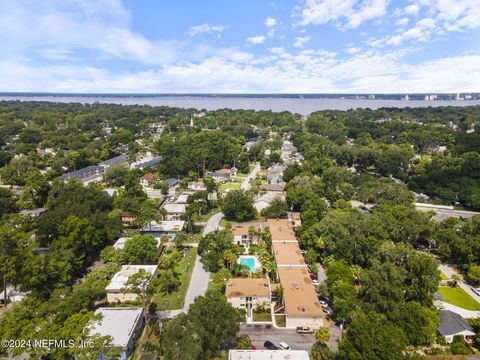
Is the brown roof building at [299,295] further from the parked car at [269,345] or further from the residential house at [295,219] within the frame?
the residential house at [295,219]

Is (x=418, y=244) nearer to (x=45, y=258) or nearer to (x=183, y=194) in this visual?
(x=183, y=194)

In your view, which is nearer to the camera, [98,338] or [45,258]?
[98,338]

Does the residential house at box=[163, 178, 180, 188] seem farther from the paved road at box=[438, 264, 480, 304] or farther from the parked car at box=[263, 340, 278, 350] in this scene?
the paved road at box=[438, 264, 480, 304]

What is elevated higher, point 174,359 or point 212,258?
point 174,359

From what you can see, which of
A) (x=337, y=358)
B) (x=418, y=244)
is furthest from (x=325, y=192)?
(x=337, y=358)

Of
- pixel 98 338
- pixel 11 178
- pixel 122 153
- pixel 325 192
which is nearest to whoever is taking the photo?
pixel 98 338

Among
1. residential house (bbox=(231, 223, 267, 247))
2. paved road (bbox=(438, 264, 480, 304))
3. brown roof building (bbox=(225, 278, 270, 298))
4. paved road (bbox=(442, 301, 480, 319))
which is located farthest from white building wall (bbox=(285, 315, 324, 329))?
paved road (bbox=(438, 264, 480, 304))

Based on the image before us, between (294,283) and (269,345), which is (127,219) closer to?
(294,283)

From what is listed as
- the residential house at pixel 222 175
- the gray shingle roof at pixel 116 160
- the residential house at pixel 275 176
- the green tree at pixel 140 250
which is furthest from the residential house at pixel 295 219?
the gray shingle roof at pixel 116 160
